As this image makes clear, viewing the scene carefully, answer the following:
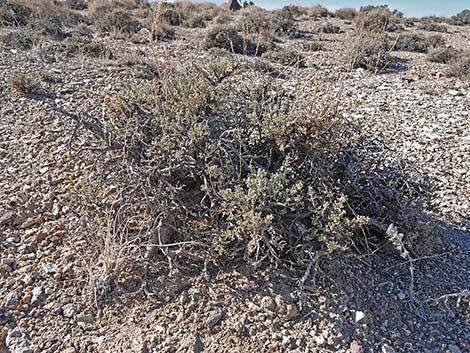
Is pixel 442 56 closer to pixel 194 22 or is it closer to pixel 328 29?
pixel 328 29

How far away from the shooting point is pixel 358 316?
208 centimetres

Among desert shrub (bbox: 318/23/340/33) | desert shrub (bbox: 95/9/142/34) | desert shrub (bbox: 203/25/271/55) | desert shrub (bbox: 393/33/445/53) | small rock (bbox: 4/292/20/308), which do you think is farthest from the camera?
desert shrub (bbox: 318/23/340/33)

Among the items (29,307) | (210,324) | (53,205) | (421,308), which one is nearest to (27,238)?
(53,205)

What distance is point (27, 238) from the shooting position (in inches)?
104

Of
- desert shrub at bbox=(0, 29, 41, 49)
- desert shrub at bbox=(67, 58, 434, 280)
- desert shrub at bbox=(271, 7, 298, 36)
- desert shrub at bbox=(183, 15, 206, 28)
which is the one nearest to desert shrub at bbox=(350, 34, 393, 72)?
desert shrub at bbox=(271, 7, 298, 36)

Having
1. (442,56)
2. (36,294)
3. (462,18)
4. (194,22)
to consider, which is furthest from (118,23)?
(462,18)

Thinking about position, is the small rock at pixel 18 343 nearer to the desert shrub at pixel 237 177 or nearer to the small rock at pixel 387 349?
Answer: the desert shrub at pixel 237 177

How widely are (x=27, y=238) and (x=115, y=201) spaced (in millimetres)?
695

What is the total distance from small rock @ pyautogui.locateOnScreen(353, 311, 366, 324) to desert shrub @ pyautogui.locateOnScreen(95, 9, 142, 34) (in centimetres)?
912

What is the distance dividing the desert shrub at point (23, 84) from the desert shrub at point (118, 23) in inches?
211

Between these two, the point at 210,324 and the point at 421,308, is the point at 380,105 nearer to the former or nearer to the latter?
the point at 421,308

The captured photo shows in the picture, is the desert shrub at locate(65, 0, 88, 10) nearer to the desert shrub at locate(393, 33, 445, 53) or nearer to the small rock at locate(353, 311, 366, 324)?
the desert shrub at locate(393, 33, 445, 53)

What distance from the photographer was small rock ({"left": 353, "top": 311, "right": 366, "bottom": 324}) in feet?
6.78

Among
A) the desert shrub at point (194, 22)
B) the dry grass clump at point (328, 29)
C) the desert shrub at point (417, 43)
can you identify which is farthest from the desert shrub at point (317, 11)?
the desert shrub at point (417, 43)
